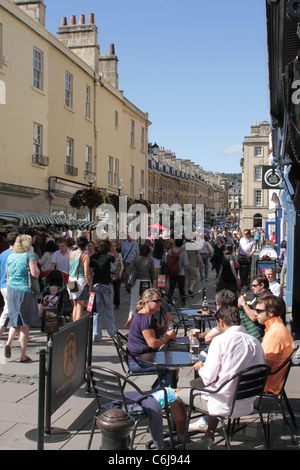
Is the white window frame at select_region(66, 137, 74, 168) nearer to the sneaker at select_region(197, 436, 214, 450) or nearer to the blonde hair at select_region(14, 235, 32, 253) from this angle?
the blonde hair at select_region(14, 235, 32, 253)

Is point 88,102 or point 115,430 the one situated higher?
point 88,102

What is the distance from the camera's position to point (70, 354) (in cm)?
538

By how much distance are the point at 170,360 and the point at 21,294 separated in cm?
302

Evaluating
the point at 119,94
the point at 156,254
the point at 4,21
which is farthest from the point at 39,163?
the point at 119,94

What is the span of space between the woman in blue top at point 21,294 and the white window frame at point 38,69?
577 inches

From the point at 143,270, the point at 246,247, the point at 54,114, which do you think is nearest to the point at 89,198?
the point at 54,114

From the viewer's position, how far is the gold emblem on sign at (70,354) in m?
5.23

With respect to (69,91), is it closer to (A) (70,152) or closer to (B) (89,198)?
(A) (70,152)

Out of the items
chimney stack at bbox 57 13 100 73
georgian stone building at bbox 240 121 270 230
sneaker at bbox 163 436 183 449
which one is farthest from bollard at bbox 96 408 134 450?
georgian stone building at bbox 240 121 270 230

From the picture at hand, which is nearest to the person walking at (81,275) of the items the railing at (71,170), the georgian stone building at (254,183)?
the railing at (71,170)

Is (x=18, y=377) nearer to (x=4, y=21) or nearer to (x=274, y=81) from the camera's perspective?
(x=274, y=81)

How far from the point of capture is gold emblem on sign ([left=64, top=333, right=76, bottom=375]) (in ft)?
17.2

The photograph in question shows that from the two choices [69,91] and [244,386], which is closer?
[244,386]
